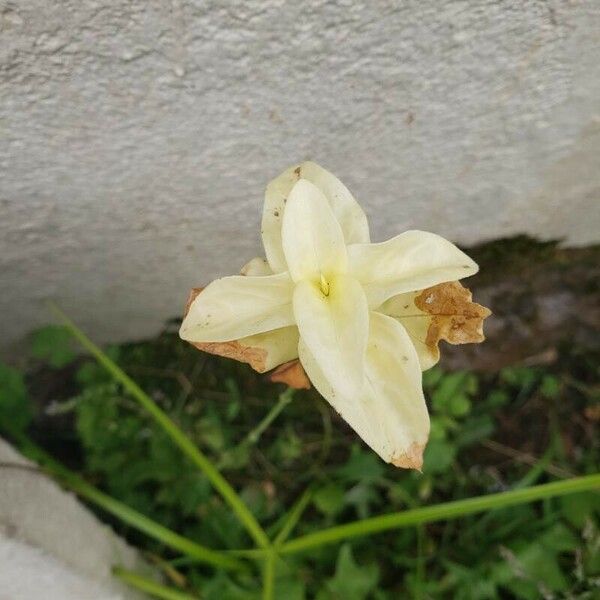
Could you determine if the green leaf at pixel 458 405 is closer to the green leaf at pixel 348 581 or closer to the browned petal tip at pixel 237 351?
the green leaf at pixel 348 581

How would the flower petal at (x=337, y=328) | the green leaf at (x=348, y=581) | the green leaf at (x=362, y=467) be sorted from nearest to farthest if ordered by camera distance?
the flower petal at (x=337, y=328), the green leaf at (x=348, y=581), the green leaf at (x=362, y=467)

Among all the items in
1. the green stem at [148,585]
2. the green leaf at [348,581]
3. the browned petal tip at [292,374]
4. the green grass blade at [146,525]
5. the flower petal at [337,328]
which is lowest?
the green leaf at [348,581]

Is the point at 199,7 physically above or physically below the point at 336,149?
above

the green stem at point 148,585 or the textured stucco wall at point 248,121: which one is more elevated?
the textured stucco wall at point 248,121

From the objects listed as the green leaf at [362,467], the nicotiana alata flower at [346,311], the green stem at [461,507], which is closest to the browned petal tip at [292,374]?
the nicotiana alata flower at [346,311]

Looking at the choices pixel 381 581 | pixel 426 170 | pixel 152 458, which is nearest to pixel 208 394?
pixel 152 458

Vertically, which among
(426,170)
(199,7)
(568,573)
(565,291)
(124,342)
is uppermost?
(199,7)

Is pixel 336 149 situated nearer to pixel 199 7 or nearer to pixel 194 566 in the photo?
pixel 199 7

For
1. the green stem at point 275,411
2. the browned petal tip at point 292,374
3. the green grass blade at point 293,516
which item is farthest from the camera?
the green grass blade at point 293,516
